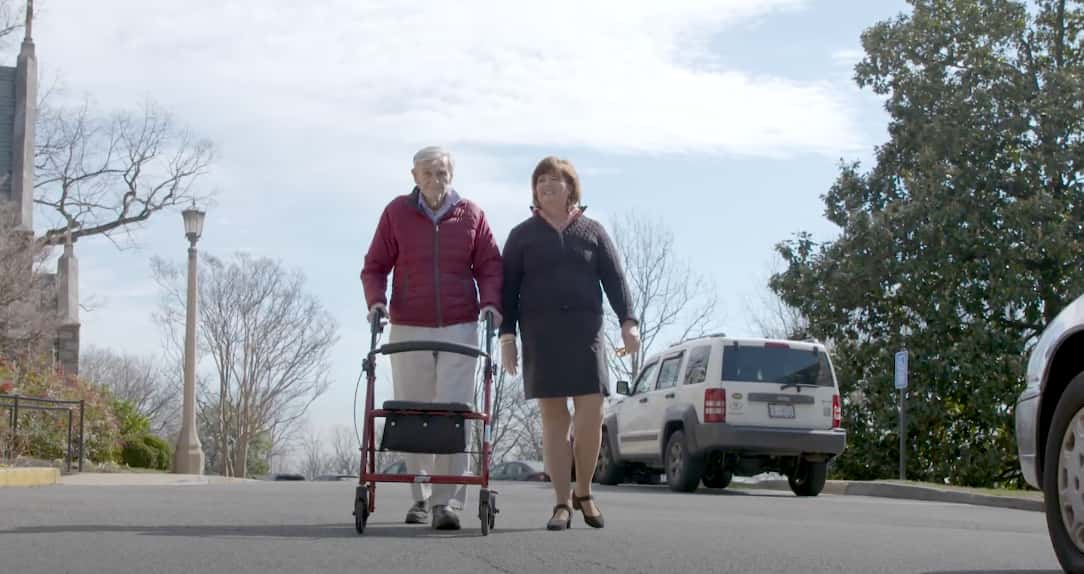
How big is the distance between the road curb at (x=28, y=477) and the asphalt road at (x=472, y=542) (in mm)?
3774

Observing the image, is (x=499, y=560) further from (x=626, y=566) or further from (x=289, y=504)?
(x=289, y=504)

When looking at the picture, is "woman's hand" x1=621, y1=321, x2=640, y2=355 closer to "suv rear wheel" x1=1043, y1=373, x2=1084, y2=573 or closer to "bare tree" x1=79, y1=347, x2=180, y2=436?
"suv rear wheel" x1=1043, y1=373, x2=1084, y2=573

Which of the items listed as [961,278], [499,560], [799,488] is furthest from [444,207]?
[961,278]

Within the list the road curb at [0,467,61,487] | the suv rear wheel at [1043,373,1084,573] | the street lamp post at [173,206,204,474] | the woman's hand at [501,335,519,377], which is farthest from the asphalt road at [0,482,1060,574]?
the street lamp post at [173,206,204,474]

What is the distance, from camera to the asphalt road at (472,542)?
19.6ft

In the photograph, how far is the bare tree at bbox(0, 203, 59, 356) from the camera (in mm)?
24797

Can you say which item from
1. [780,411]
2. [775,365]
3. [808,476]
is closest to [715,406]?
[780,411]

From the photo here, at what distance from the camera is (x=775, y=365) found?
16.5m

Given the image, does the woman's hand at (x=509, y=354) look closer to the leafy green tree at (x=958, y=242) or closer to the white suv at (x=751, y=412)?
the white suv at (x=751, y=412)

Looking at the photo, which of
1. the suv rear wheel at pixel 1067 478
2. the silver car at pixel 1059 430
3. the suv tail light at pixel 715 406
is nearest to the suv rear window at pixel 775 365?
the suv tail light at pixel 715 406

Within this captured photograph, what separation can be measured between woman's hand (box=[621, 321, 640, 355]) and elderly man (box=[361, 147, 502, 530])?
2.40ft

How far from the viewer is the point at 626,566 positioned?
6004 mm

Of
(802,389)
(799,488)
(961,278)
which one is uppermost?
(961,278)

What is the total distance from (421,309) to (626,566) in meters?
2.56
